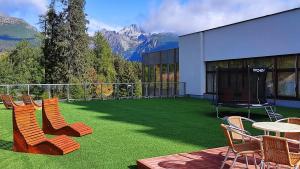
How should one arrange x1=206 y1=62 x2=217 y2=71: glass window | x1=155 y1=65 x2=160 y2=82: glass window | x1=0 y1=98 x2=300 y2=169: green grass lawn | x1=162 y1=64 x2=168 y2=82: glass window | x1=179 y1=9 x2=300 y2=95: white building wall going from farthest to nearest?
x1=155 y1=65 x2=160 y2=82: glass window, x1=162 y1=64 x2=168 y2=82: glass window, x1=206 y1=62 x2=217 y2=71: glass window, x1=179 y1=9 x2=300 y2=95: white building wall, x1=0 y1=98 x2=300 y2=169: green grass lawn

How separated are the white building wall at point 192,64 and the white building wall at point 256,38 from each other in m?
0.65

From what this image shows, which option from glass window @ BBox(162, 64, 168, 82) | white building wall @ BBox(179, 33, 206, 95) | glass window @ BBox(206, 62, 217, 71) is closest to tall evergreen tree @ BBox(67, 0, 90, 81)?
glass window @ BBox(162, 64, 168, 82)

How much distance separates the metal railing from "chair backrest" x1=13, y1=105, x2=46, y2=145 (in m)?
12.4

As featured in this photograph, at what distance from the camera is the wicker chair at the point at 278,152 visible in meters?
4.37

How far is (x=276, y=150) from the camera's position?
4453mm

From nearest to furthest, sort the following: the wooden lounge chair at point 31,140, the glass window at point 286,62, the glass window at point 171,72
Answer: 1. the wooden lounge chair at point 31,140
2. the glass window at point 286,62
3. the glass window at point 171,72

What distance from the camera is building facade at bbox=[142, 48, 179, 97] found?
24359 millimetres

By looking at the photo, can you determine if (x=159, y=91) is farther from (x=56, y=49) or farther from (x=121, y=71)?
(x=121, y=71)

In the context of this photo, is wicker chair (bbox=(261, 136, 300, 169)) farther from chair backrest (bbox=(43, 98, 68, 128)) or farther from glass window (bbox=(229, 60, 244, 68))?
glass window (bbox=(229, 60, 244, 68))

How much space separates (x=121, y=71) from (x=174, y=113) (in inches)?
2164

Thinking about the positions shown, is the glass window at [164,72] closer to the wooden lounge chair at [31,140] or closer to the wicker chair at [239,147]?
the wooden lounge chair at [31,140]

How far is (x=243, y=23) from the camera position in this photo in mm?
19016

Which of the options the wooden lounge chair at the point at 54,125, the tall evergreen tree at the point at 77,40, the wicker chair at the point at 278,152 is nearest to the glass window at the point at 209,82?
the wooden lounge chair at the point at 54,125

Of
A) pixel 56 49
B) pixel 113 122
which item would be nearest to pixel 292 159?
pixel 113 122
